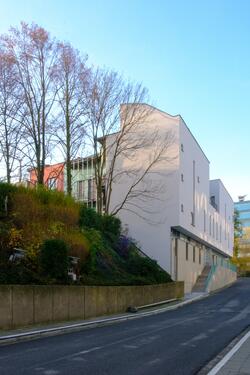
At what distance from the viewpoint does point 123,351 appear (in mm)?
12258

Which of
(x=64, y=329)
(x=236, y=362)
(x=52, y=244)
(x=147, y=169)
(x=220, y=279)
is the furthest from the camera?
(x=220, y=279)

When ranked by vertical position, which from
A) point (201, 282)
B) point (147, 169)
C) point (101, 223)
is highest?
point (147, 169)

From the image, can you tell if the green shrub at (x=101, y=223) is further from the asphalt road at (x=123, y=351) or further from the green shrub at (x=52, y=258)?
the asphalt road at (x=123, y=351)

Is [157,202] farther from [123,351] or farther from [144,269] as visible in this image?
[123,351]

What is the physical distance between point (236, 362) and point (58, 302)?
9.75 metres

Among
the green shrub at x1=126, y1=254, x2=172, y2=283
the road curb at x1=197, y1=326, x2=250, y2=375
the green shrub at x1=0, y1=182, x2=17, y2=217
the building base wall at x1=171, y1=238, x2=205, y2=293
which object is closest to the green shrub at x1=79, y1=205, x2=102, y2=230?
the green shrub at x1=126, y1=254, x2=172, y2=283

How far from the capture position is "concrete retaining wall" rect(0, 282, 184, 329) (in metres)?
16.5

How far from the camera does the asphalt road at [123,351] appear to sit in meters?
9.95

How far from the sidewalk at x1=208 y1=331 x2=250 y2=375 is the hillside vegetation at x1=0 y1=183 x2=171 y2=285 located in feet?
27.7

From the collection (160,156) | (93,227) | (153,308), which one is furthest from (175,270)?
(153,308)

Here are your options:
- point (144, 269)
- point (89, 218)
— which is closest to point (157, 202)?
point (144, 269)

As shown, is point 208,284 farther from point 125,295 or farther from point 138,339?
point 138,339

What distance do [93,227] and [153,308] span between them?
22.3 ft

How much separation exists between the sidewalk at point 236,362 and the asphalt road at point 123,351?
0.43 metres
